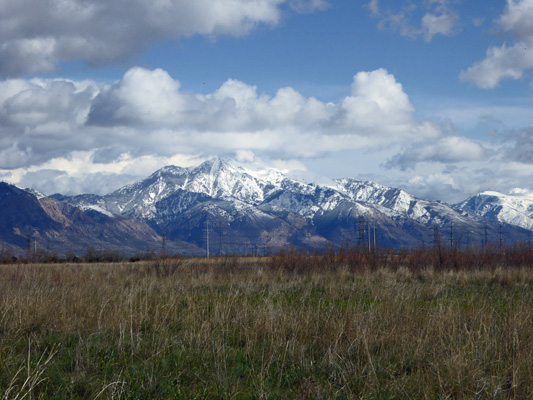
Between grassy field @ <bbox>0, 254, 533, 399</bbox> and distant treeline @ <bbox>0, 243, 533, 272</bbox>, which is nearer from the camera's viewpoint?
grassy field @ <bbox>0, 254, 533, 399</bbox>

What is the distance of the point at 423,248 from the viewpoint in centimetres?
3020

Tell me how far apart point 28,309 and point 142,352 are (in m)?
3.58

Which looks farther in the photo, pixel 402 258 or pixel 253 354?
pixel 402 258

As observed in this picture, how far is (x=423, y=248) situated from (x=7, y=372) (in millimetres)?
26306

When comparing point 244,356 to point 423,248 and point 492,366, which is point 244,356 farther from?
point 423,248

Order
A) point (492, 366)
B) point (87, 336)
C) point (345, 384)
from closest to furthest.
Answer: point (345, 384)
point (492, 366)
point (87, 336)

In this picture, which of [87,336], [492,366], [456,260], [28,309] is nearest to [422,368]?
[492,366]

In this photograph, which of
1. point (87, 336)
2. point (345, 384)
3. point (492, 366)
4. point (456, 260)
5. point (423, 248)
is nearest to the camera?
point (345, 384)

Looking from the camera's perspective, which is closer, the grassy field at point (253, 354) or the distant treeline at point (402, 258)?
the grassy field at point (253, 354)

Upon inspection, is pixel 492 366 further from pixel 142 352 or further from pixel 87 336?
pixel 87 336

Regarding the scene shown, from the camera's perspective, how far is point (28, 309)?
411 inches

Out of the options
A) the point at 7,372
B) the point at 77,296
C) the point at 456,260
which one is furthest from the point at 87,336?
the point at 456,260

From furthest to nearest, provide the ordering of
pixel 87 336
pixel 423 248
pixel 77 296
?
pixel 423 248
pixel 77 296
pixel 87 336

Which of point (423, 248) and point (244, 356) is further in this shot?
point (423, 248)
